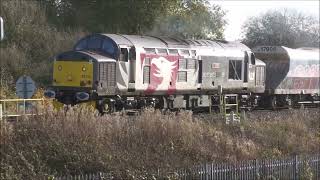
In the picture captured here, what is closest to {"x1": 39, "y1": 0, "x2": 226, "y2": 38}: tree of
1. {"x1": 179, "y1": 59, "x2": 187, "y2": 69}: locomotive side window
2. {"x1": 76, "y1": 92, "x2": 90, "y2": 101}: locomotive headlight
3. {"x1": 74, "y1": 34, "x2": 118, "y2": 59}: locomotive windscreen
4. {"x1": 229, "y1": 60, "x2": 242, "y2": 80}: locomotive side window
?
{"x1": 229, "y1": 60, "x2": 242, "y2": 80}: locomotive side window

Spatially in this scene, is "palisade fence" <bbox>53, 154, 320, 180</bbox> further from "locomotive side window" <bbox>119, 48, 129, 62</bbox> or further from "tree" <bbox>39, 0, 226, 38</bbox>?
"tree" <bbox>39, 0, 226, 38</bbox>

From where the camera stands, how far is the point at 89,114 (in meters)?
16.2

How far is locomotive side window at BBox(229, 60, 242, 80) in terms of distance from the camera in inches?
1027

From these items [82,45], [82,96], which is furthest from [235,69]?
[82,96]

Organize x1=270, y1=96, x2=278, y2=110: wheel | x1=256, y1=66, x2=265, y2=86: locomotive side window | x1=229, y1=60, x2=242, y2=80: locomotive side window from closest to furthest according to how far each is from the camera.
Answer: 1. x1=229, y1=60, x2=242, y2=80: locomotive side window
2. x1=256, y1=66, x2=265, y2=86: locomotive side window
3. x1=270, y1=96, x2=278, y2=110: wheel

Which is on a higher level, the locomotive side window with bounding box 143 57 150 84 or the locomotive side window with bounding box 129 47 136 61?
the locomotive side window with bounding box 129 47 136 61

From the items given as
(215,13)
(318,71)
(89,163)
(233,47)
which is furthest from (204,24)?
(89,163)

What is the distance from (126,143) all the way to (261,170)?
12.6ft

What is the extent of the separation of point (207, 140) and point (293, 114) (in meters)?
7.03

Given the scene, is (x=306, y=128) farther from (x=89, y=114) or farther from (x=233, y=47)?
(x=89, y=114)

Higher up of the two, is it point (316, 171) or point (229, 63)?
point (229, 63)

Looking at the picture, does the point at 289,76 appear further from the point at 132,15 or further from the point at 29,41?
the point at 29,41

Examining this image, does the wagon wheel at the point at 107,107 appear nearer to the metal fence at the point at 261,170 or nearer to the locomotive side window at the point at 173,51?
the locomotive side window at the point at 173,51

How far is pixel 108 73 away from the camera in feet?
67.0
